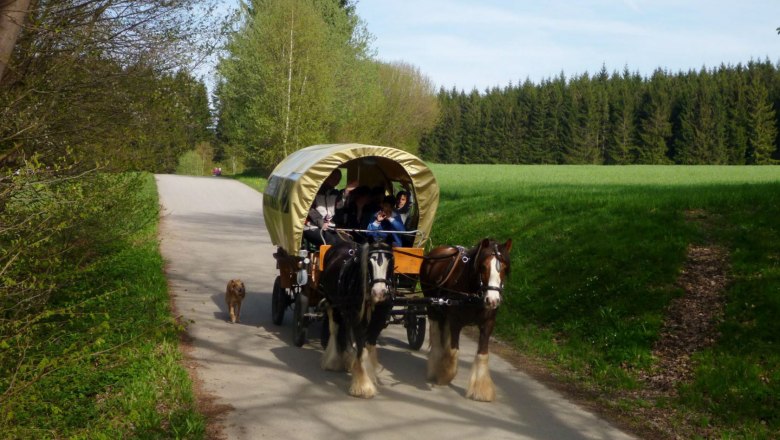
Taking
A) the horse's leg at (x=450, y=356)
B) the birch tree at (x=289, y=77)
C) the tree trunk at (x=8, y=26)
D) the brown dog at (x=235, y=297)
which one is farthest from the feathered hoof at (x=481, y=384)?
the birch tree at (x=289, y=77)

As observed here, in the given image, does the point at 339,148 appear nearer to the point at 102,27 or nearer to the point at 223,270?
the point at 102,27

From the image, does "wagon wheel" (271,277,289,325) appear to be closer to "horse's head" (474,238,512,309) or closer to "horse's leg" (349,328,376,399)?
"horse's leg" (349,328,376,399)

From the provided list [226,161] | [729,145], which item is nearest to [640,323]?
[226,161]

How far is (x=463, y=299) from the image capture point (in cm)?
897

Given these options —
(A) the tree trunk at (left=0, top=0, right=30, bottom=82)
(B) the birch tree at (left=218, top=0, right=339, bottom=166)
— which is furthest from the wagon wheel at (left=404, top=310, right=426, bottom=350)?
(B) the birch tree at (left=218, top=0, right=339, bottom=166)

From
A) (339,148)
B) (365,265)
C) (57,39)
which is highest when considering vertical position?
(57,39)

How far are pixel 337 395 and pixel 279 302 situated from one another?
387 centimetres

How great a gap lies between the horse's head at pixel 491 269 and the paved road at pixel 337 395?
106cm

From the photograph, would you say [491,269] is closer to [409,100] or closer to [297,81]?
[297,81]

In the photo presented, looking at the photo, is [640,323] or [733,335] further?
Answer: [640,323]

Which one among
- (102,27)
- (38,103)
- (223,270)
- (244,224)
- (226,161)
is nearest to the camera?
(38,103)

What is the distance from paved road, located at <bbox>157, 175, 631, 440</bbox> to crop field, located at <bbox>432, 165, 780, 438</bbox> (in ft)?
3.09

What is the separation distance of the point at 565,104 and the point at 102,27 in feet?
313

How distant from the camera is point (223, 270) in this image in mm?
17438
